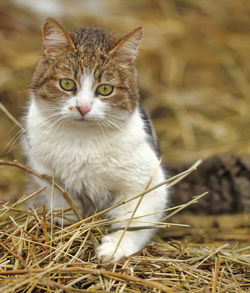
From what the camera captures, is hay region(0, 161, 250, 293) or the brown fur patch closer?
hay region(0, 161, 250, 293)

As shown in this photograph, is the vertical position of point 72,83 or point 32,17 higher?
point 32,17

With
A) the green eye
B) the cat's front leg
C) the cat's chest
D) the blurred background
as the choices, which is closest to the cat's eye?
the green eye

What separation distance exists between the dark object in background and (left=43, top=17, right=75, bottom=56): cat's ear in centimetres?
120

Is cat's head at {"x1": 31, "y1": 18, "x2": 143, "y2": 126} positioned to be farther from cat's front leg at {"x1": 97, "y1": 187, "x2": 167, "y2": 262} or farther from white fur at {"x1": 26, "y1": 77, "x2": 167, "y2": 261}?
cat's front leg at {"x1": 97, "y1": 187, "x2": 167, "y2": 262}

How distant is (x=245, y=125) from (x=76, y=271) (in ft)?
8.00

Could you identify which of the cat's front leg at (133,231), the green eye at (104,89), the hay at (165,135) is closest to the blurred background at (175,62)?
the hay at (165,135)

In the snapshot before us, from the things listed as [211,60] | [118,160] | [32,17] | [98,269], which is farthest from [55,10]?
[98,269]

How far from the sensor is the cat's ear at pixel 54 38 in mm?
1761

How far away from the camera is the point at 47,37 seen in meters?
1.80

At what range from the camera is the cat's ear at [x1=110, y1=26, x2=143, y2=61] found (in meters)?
1.81

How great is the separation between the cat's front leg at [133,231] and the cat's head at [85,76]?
42cm

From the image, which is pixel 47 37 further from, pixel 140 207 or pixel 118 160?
pixel 140 207

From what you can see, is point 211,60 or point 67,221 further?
point 211,60

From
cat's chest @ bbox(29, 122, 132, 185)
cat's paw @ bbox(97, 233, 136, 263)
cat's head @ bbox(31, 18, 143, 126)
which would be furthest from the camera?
cat's chest @ bbox(29, 122, 132, 185)
